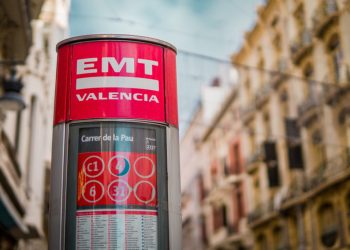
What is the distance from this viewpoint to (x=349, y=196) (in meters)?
22.5

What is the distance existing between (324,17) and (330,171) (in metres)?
5.92

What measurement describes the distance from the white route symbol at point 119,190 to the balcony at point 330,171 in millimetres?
18476

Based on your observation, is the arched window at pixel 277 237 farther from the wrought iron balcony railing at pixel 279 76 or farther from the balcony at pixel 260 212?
the wrought iron balcony railing at pixel 279 76

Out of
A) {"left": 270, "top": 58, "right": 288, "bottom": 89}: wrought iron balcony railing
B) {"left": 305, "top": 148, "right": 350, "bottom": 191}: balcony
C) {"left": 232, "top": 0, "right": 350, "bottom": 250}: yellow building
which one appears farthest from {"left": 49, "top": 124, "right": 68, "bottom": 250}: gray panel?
{"left": 270, "top": 58, "right": 288, "bottom": 89}: wrought iron balcony railing

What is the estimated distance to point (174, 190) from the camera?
4.79m

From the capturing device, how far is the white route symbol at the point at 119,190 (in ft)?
15.1

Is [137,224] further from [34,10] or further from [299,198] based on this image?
[299,198]

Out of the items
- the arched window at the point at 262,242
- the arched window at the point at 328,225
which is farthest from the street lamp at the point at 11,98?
the arched window at the point at 262,242

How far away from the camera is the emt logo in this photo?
4.79 meters

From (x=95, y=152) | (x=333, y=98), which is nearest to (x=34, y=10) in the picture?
(x=95, y=152)

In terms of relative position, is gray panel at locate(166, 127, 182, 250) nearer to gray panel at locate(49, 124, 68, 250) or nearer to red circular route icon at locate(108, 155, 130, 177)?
red circular route icon at locate(108, 155, 130, 177)

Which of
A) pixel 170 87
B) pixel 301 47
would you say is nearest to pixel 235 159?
pixel 301 47

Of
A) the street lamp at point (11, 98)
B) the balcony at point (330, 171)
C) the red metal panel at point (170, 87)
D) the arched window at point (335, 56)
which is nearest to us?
the red metal panel at point (170, 87)

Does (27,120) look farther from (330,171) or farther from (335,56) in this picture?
(335,56)
